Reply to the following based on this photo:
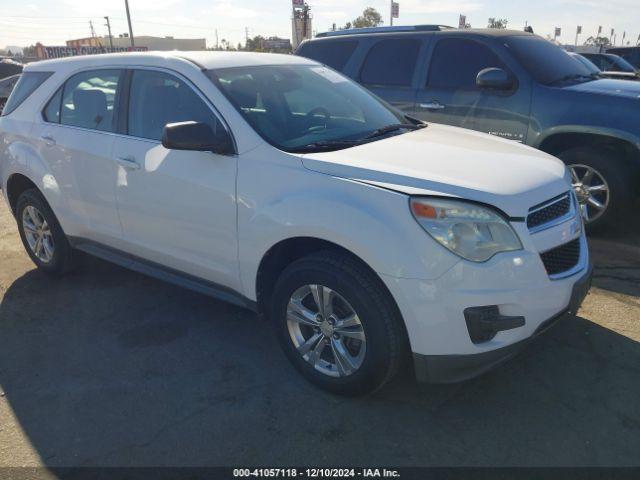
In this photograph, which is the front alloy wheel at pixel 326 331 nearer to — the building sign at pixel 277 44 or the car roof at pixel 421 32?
the car roof at pixel 421 32

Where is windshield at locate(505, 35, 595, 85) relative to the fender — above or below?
above

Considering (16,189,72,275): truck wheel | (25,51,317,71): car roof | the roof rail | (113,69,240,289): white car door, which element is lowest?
(16,189,72,275): truck wheel

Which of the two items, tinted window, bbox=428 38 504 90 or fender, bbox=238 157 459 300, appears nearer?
fender, bbox=238 157 459 300

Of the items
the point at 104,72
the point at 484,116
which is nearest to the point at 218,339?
the point at 104,72

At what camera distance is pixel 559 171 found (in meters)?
3.12

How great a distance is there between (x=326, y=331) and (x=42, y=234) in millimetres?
3045

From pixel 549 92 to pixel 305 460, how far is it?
422cm

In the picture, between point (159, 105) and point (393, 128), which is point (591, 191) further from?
point (159, 105)

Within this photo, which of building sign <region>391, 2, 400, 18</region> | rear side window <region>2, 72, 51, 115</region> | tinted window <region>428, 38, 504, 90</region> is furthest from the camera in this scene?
building sign <region>391, 2, 400, 18</region>

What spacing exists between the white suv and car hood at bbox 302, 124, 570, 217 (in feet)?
0.04

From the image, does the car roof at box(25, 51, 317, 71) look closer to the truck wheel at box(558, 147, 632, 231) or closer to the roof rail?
the roof rail

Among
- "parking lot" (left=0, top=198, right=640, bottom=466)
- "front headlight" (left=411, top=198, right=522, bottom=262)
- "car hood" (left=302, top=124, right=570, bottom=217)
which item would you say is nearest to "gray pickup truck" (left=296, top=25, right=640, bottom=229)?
"parking lot" (left=0, top=198, right=640, bottom=466)

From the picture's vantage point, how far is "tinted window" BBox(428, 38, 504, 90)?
18.5 ft

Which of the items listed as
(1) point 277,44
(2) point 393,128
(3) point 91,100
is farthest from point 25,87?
(1) point 277,44
